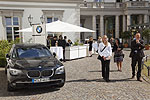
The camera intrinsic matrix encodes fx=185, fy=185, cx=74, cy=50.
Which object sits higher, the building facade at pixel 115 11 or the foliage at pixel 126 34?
the building facade at pixel 115 11

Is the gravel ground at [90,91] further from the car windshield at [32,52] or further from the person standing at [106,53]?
the car windshield at [32,52]

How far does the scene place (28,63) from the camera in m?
6.00

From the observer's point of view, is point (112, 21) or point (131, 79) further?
point (112, 21)

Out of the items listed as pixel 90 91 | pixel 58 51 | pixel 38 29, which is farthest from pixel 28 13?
pixel 90 91

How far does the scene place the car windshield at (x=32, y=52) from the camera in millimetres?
6911

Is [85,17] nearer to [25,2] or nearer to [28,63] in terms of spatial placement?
[25,2]

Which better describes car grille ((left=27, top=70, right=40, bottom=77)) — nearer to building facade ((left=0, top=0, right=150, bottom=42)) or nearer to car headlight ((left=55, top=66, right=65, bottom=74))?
car headlight ((left=55, top=66, right=65, bottom=74))

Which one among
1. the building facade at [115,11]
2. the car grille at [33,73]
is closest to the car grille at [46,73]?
the car grille at [33,73]

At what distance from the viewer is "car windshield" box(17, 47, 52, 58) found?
22.7 ft

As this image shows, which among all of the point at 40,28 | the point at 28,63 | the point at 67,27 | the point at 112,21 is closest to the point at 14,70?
the point at 28,63

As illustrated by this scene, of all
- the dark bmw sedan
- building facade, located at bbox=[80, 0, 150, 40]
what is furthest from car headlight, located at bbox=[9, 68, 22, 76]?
building facade, located at bbox=[80, 0, 150, 40]

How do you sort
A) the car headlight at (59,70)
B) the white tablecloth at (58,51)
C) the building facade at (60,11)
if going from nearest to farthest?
the car headlight at (59,70), the white tablecloth at (58,51), the building facade at (60,11)

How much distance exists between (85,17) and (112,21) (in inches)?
188

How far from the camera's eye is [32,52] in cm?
715
